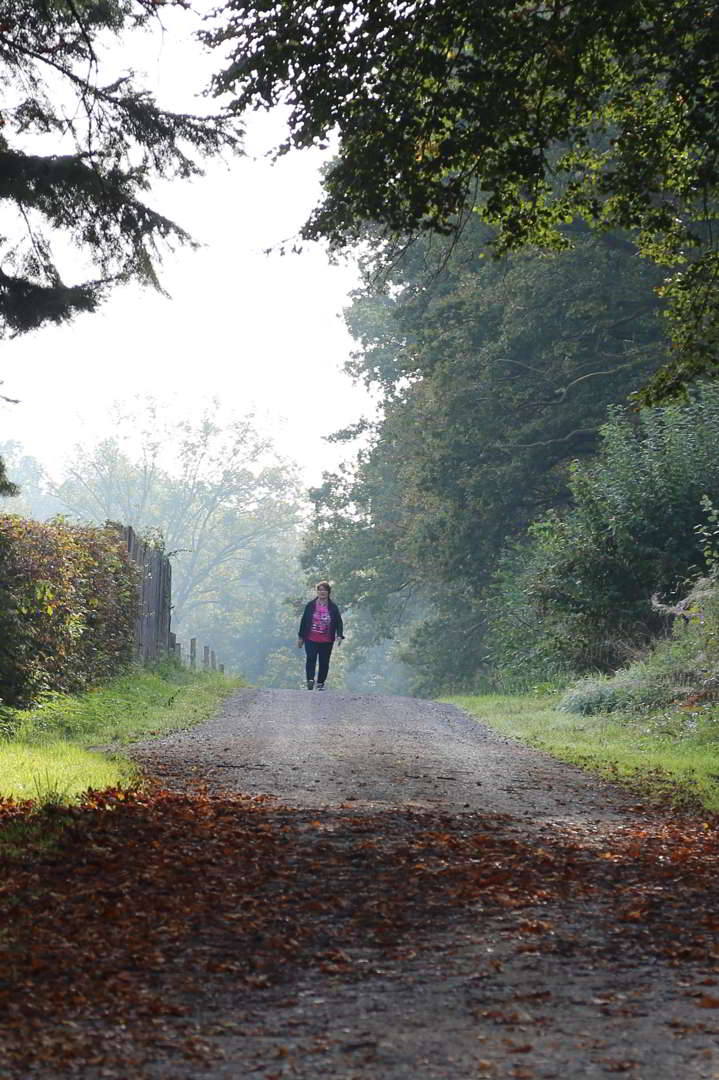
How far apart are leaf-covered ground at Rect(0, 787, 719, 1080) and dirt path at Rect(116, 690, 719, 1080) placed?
2 cm

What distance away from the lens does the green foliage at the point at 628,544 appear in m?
20.6

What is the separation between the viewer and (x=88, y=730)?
13.2 metres

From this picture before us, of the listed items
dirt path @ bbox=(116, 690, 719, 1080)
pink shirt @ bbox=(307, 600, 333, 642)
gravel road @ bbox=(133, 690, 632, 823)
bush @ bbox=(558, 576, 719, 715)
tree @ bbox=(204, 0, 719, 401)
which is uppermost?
tree @ bbox=(204, 0, 719, 401)

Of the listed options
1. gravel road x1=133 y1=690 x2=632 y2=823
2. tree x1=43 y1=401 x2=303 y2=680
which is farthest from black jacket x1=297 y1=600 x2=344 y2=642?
tree x1=43 y1=401 x2=303 y2=680

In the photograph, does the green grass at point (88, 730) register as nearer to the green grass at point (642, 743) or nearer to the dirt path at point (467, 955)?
the dirt path at point (467, 955)

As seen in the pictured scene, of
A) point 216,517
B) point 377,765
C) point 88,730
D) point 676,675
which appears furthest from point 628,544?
point 216,517

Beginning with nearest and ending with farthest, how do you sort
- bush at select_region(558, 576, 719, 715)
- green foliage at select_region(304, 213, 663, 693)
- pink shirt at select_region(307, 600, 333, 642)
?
bush at select_region(558, 576, 719, 715), pink shirt at select_region(307, 600, 333, 642), green foliage at select_region(304, 213, 663, 693)

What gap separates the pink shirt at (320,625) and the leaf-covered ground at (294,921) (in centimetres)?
1377

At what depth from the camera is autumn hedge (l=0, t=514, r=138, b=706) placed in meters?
12.7

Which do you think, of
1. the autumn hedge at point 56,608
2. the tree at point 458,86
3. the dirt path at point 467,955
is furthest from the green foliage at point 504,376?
the dirt path at point 467,955

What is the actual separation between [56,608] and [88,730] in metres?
1.77

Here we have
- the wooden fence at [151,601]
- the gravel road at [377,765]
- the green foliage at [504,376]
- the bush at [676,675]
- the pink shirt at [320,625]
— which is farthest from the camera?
the green foliage at [504,376]

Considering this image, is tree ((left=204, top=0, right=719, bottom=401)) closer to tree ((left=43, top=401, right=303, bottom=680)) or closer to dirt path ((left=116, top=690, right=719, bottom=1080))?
dirt path ((left=116, top=690, right=719, bottom=1080))

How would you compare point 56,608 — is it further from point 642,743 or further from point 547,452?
point 547,452
